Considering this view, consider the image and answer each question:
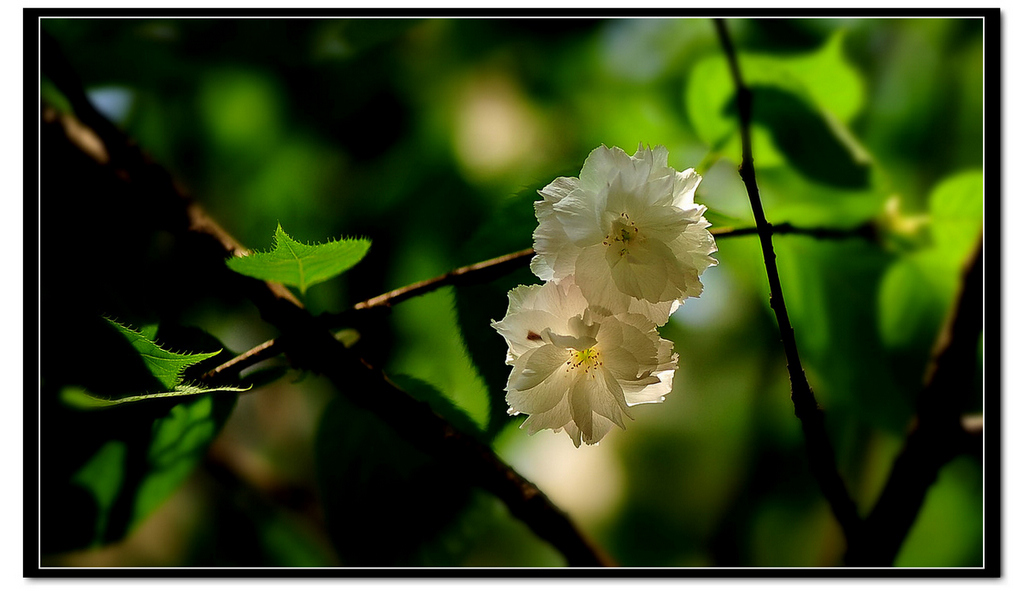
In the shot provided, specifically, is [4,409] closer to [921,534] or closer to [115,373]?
[115,373]

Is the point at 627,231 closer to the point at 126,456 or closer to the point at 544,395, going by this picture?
the point at 544,395

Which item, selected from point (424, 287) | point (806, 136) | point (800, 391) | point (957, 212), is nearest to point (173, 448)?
point (424, 287)

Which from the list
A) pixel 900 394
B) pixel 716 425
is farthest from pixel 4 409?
pixel 900 394

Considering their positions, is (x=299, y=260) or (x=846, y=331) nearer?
(x=299, y=260)

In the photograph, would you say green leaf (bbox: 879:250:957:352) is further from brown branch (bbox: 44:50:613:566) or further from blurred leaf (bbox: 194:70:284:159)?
blurred leaf (bbox: 194:70:284:159)

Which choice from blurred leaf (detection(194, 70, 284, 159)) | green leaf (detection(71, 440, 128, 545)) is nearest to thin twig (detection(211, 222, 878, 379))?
green leaf (detection(71, 440, 128, 545))
